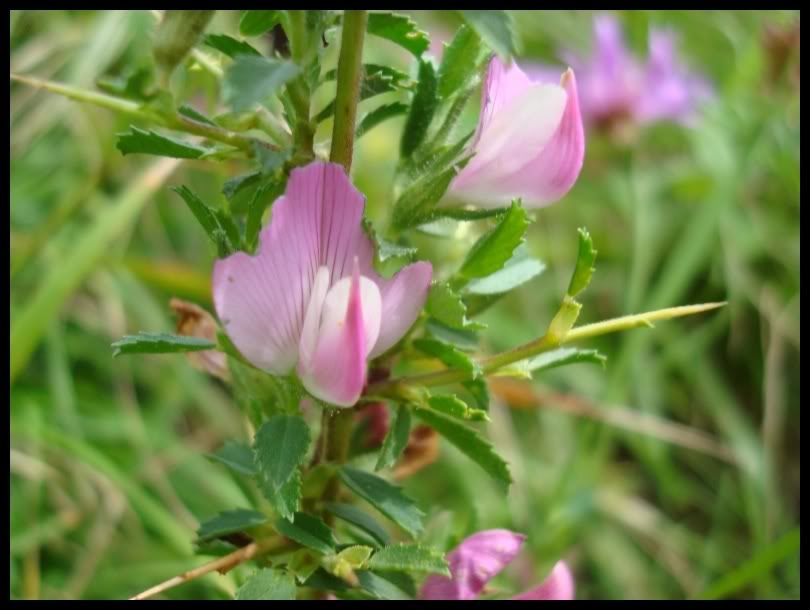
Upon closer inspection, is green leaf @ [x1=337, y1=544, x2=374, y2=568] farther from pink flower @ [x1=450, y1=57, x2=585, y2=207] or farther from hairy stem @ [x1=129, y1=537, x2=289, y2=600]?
pink flower @ [x1=450, y1=57, x2=585, y2=207]

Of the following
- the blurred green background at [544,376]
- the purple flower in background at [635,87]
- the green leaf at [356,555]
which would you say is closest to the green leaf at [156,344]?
the green leaf at [356,555]

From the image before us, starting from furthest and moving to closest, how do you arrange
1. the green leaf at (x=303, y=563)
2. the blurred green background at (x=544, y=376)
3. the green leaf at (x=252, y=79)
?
the blurred green background at (x=544, y=376)
the green leaf at (x=303, y=563)
the green leaf at (x=252, y=79)

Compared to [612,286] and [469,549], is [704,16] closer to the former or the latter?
[612,286]

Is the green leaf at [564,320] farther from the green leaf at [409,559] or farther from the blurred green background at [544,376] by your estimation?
the blurred green background at [544,376]

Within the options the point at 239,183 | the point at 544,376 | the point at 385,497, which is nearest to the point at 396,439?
the point at 385,497

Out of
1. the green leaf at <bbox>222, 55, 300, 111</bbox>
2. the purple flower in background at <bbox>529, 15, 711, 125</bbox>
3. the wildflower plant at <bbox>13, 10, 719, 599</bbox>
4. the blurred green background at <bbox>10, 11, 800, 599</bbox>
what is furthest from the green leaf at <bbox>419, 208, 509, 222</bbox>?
the purple flower in background at <bbox>529, 15, 711, 125</bbox>
